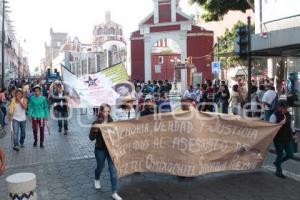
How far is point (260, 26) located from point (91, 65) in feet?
136

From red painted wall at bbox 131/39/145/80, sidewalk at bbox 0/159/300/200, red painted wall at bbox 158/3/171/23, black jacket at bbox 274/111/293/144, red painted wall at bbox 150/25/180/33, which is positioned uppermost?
red painted wall at bbox 158/3/171/23

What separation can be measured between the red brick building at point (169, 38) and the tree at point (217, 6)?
1939 cm

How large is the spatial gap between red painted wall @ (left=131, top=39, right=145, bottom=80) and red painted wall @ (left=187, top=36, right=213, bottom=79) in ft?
16.3

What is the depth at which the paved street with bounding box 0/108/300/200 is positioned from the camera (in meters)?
7.23

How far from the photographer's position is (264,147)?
8.21 m

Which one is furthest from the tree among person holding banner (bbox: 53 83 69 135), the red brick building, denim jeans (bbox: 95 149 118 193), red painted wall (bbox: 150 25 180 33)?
red painted wall (bbox: 150 25 180 33)

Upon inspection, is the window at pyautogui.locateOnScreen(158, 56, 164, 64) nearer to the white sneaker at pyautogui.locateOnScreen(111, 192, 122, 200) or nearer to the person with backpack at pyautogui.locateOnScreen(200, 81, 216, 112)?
the person with backpack at pyautogui.locateOnScreen(200, 81, 216, 112)

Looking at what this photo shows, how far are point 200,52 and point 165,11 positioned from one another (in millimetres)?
5788

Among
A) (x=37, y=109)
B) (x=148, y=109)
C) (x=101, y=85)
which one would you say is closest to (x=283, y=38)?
(x=148, y=109)

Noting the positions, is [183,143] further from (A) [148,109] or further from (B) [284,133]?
(B) [284,133]

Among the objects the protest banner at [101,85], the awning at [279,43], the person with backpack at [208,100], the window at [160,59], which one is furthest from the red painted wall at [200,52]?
the protest banner at [101,85]

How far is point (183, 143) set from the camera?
25.2ft

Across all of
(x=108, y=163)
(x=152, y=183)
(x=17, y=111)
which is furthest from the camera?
(x=17, y=111)

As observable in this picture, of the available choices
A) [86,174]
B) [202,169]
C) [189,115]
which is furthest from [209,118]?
[86,174]
